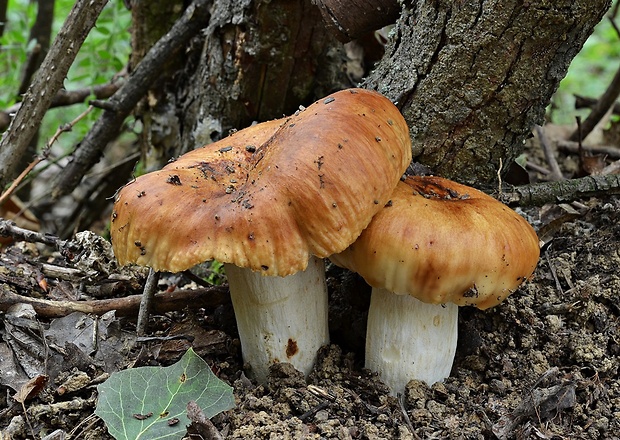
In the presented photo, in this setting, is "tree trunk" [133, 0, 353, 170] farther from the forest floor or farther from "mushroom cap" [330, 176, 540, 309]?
"mushroom cap" [330, 176, 540, 309]

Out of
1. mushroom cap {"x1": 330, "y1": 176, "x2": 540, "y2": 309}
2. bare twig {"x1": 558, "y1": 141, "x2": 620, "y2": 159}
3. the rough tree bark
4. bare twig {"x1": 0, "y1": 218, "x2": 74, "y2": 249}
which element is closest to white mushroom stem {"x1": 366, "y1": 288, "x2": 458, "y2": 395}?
mushroom cap {"x1": 330, "y1": 176, "x2": 540, "y2": 309}

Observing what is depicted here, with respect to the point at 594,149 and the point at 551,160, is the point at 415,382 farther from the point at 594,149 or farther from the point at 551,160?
the point at 594,149

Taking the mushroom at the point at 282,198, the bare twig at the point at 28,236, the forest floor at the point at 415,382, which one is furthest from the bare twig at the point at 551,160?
the bare twig at the point at 28,236

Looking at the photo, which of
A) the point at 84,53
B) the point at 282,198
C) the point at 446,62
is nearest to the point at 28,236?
the point at 282,198

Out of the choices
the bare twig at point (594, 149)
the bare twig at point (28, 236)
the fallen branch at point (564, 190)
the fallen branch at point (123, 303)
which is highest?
the fallen branch at point (564, 190)

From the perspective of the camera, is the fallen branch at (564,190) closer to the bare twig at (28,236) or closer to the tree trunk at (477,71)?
the tree trunk at (477,71)

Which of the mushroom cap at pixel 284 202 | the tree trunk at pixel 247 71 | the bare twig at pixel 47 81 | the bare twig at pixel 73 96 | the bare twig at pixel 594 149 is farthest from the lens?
the bare twig at pixel 594 149

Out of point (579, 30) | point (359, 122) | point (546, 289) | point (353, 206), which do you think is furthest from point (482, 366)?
point (579, 30)
